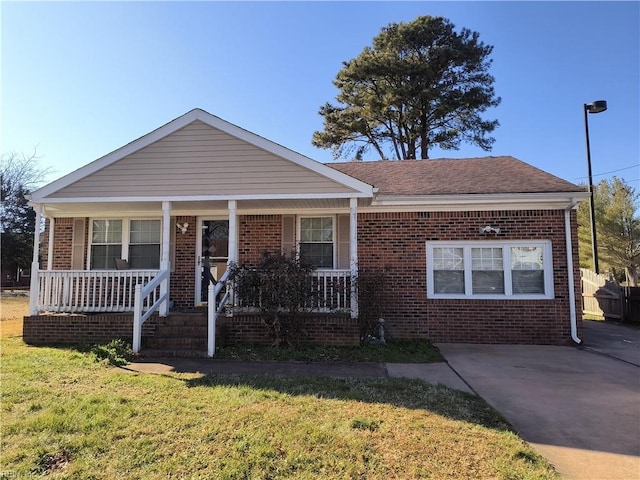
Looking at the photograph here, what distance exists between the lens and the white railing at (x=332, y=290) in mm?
8266

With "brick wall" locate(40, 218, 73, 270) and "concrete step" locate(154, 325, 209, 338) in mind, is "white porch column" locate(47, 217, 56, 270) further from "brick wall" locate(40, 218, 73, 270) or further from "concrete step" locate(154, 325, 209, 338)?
"concrete step" locate(154, 325, 209, 338)

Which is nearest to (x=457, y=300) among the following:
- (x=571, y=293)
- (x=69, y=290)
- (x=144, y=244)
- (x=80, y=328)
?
(x=571, y=293)

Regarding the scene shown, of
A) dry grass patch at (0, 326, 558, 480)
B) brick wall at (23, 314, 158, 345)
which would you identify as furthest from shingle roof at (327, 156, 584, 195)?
brick wall at (23, 314, 158, 345)

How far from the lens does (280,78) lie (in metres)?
13.5

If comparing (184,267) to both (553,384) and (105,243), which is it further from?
(553,384)

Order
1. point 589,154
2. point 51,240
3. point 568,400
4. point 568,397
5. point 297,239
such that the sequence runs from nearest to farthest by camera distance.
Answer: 1. point 568,400
2. point 568,397
3. point 297,239
4. point 51,240
5. point 589,154

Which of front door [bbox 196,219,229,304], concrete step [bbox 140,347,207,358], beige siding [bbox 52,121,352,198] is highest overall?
beige siding [bbox 52,121,352,198]

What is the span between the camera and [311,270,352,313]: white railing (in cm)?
827

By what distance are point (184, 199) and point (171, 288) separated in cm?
262

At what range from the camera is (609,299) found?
14.6 meters

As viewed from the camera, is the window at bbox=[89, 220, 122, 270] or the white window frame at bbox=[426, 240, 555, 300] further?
the window at bbox=[89, 220, 122, 270]

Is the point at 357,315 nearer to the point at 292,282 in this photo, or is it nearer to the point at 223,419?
the point at 292,282

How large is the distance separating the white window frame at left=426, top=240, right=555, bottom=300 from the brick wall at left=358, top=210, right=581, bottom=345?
10 cm

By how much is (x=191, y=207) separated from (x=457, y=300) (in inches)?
252
